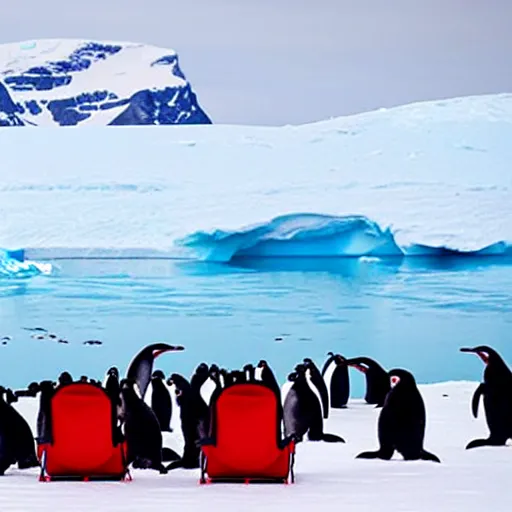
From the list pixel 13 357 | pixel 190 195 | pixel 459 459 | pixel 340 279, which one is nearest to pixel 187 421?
pixel 459 459

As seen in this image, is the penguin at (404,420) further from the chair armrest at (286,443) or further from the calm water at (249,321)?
the calm water at (249,321)

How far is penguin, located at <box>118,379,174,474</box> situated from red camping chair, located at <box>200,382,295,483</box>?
365 millimetres

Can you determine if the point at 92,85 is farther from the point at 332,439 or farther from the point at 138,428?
the point at 138,428

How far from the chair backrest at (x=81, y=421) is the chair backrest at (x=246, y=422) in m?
0.31

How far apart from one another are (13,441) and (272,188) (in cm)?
452

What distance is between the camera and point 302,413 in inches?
174

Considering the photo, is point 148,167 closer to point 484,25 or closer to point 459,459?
point 484,25

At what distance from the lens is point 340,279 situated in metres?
7.20

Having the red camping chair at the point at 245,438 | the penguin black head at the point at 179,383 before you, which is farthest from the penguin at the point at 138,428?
the red camping chair at the point at 245,438

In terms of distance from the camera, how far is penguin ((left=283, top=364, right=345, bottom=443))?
4.41 meters

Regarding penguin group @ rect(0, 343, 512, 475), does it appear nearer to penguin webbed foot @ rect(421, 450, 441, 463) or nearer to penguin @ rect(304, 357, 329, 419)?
penguin webbed foot @ rect(421, 450, 441, 463)

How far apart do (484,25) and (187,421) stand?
3.98 m

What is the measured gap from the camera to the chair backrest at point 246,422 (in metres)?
3.22

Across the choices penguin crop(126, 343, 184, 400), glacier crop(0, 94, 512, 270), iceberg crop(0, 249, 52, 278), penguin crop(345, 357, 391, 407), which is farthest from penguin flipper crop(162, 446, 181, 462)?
glacier crop(0, 94, 512, 270)
